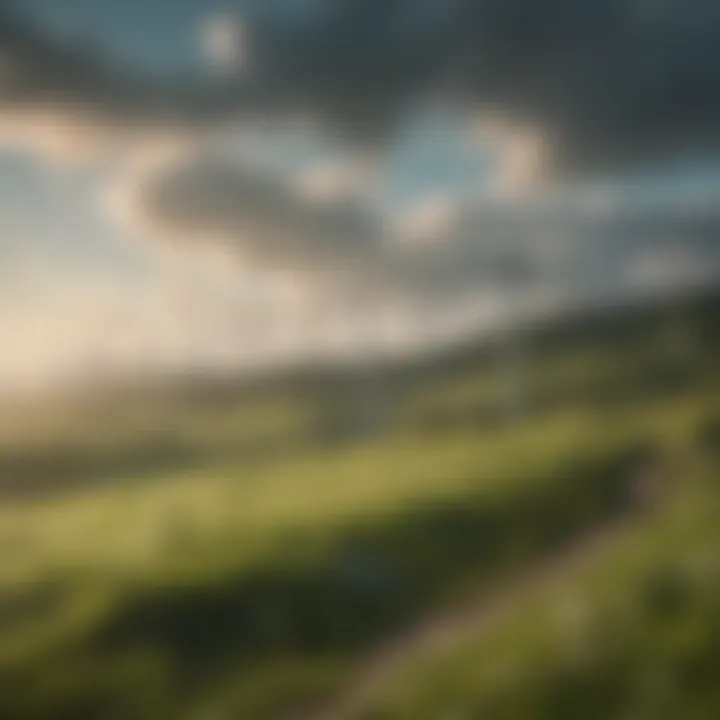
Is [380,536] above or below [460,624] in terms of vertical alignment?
above

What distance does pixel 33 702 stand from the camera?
3.71 ft

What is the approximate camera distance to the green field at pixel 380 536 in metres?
1.12

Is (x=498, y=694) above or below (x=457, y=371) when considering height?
below

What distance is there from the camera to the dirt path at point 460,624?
3.67ft

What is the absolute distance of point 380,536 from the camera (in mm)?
1186

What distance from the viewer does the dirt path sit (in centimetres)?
112

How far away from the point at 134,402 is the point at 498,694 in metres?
0.52

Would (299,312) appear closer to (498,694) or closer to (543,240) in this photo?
(543,240)

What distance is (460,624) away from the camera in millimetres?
1140

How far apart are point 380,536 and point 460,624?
13 cm

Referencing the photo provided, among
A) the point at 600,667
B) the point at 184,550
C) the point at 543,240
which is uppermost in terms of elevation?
the point at 543,240

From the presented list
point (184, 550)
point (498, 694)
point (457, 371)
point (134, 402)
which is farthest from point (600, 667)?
point (134, 402)

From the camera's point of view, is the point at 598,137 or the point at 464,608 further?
the point at 598,137

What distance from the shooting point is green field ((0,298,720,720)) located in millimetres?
1122
